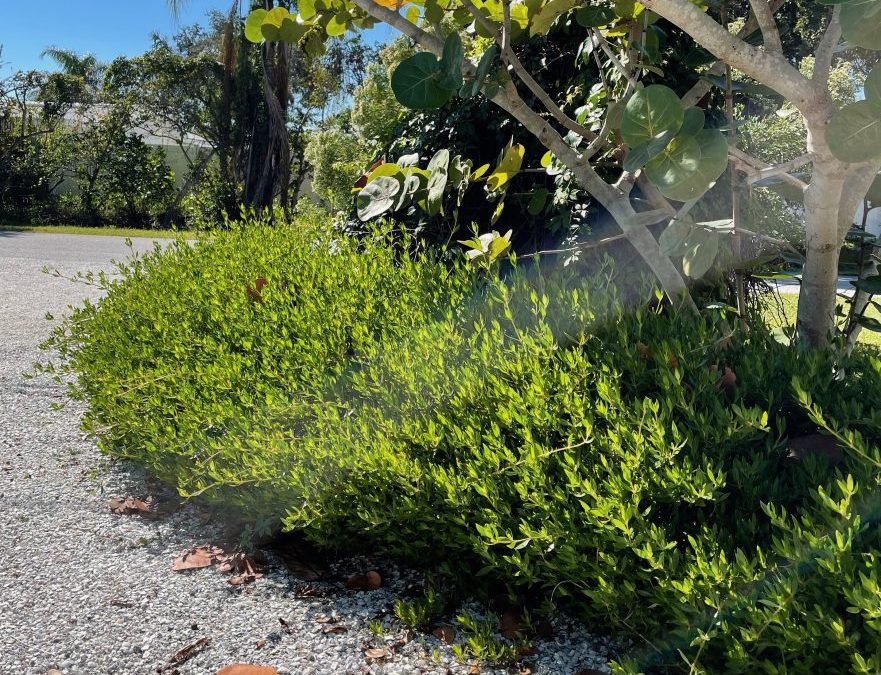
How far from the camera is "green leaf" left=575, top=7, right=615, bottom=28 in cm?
274

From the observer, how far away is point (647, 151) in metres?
2.03

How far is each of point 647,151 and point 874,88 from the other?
563mm

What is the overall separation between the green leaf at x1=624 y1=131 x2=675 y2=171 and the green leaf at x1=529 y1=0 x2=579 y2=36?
2.78 ft

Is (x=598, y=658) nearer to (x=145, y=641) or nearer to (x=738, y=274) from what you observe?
(x=145, y=641)

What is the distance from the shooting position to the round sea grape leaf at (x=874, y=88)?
6.11 feet

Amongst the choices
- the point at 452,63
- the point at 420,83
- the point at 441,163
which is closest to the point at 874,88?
the point at 452,63

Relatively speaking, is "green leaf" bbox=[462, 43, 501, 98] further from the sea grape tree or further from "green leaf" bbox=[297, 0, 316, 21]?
"green leaf" bbox=[297, 0, 316, 21]

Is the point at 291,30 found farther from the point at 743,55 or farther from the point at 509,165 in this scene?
the point at 743,55

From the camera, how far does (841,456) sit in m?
2.01

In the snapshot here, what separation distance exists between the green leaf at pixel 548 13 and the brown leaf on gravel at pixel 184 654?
2.38 metres

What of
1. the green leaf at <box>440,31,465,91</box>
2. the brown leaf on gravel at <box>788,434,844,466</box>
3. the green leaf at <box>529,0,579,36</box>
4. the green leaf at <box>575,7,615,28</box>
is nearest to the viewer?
the brown leaf on gravel at <box>788,434,844,466</box>

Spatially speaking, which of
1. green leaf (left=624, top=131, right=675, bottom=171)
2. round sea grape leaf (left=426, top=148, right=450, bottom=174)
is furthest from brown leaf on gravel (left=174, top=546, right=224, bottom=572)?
green leaf (left=624, top=131, right=675, bottom=171)

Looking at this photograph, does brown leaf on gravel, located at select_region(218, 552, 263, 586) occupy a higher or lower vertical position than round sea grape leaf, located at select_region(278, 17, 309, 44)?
lower

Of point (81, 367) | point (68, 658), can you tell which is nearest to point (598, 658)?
point (68, 658)
